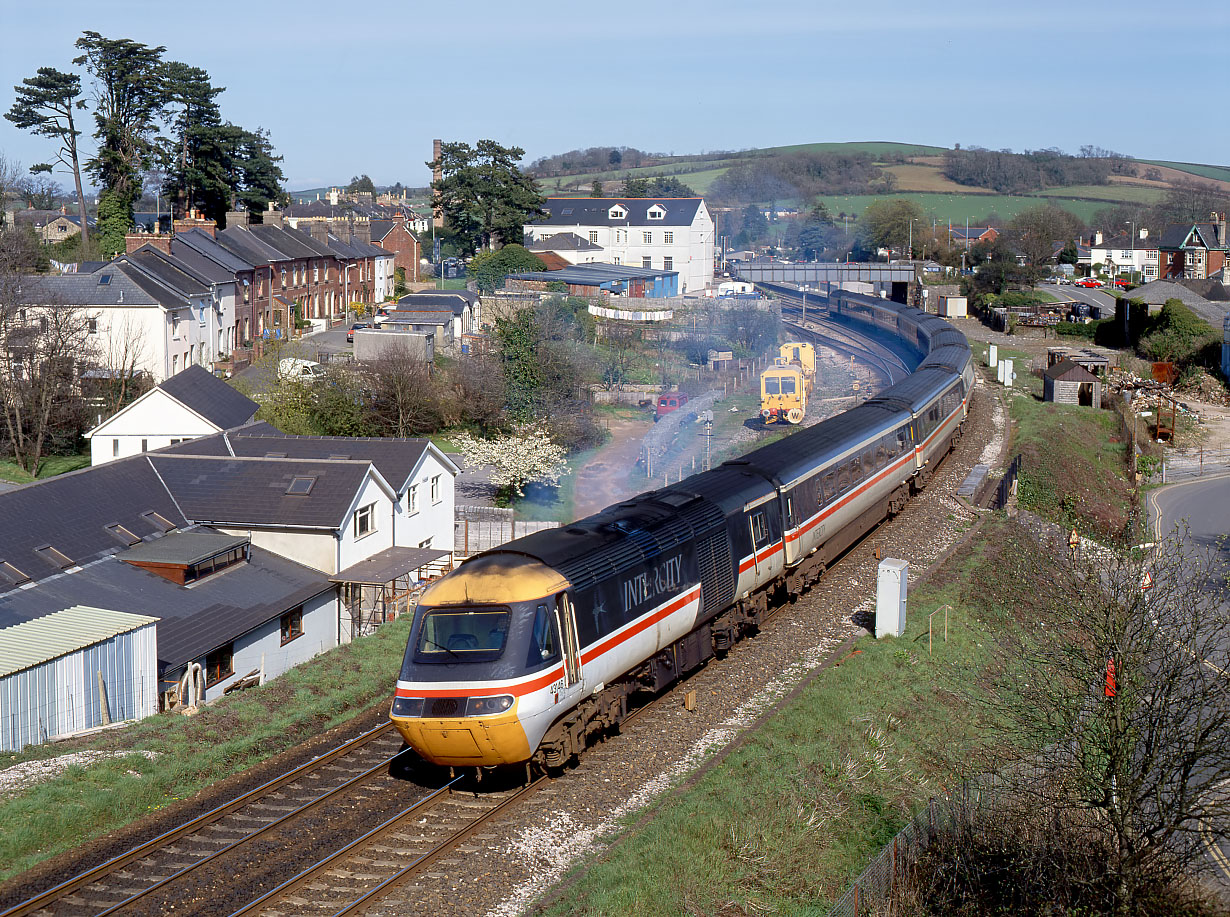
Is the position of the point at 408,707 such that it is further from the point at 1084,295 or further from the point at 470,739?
the point at 1084,295

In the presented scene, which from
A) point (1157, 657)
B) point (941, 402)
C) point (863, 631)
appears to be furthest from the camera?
point (941, 402)

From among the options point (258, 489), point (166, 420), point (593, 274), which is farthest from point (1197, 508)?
point (593, 274)

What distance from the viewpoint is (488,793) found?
12789 millimetres

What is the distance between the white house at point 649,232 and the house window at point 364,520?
2447 inches

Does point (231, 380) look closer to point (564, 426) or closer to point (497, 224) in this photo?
point (564, 426)

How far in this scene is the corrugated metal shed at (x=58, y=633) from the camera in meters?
15.5

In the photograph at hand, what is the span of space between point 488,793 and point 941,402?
21.7 m

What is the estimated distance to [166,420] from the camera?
110ft

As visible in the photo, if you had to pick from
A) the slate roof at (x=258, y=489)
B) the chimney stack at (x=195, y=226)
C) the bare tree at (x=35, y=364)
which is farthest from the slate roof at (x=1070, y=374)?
the chimney stack at (x=195, y=226)

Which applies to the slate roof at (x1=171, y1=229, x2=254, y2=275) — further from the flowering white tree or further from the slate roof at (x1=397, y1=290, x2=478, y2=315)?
the flowering white tree

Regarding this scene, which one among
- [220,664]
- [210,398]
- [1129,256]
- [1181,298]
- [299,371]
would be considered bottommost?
[220,664]

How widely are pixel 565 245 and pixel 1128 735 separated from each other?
77061 millimetres

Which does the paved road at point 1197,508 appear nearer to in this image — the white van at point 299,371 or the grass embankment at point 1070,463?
the grass embankment at point 1070,463

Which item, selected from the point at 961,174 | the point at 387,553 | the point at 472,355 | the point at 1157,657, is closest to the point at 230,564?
the point at 387,553
